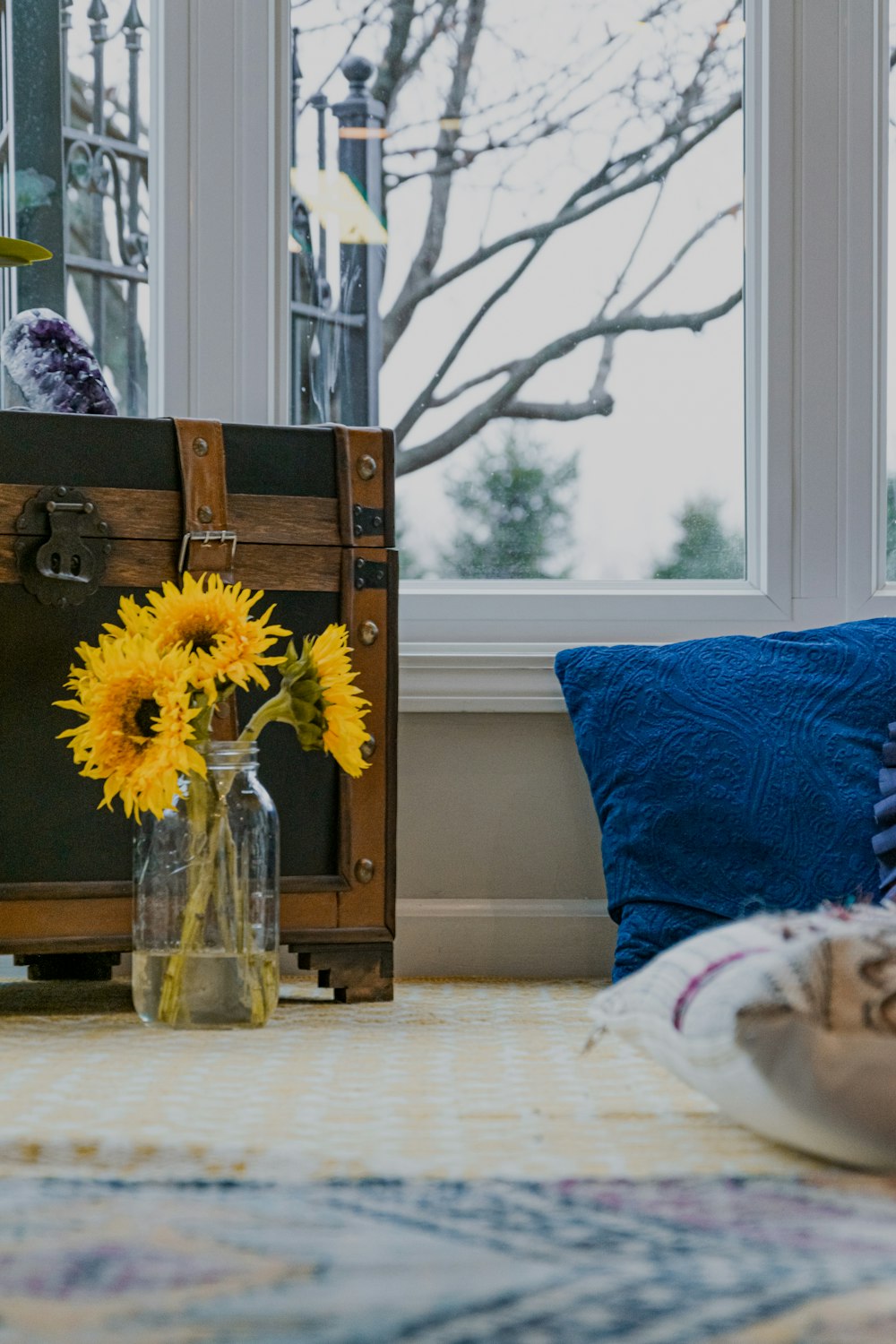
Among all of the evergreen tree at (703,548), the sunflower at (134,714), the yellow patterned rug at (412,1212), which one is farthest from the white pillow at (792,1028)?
the evergreen tree at (703,548)

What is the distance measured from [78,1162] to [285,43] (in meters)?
1.45

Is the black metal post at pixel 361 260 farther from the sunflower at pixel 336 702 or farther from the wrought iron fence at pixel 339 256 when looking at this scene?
the sunflower at pixel 336 702

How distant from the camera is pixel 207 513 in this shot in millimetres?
1308

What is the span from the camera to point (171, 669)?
1.08 meters

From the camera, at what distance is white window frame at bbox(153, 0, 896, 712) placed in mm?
1690

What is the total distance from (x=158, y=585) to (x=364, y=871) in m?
0.35

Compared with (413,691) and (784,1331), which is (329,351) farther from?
(784,1331)

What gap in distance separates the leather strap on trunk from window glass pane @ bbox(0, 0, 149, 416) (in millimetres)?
456

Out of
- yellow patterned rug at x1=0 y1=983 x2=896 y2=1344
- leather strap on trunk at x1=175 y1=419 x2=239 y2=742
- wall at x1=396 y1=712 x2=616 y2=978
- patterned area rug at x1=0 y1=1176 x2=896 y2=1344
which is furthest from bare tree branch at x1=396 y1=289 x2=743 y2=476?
patterned area rug at x1=0 y1=1176 x2=896 y2=1344

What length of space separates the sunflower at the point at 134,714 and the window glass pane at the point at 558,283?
0.72 meters

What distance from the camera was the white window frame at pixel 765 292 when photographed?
169 centimetres

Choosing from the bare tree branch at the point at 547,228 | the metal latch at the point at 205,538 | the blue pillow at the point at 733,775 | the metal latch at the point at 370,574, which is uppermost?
the bare tree branch at the point at 547,228

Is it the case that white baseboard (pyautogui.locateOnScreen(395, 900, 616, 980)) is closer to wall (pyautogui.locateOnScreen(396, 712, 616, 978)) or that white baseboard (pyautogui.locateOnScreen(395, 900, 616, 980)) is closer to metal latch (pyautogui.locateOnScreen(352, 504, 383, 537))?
wall (pyautogui.locateOnScreen(396, 712, 616, 978))

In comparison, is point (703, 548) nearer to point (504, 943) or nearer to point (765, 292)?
point (765, 292)
